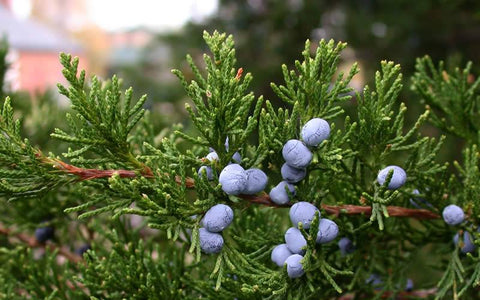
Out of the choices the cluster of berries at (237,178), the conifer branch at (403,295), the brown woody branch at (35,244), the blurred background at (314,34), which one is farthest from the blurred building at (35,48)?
the cluster of berries at (237,178)

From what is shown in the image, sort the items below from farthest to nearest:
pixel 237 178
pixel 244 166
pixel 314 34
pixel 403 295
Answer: pixel 314 34, pixel 403 295, pixel 244 166, pixel 237 178

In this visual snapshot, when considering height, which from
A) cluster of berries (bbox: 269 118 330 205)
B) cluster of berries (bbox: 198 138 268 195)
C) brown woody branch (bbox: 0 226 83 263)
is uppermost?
cluster of berries (bbox: 269 118 330 205)

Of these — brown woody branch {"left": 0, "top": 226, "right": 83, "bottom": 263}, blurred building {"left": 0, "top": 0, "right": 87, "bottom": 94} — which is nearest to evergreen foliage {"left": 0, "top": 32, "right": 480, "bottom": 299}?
brown woody branch {"left": 0, "top": 226, "right": 83, "bottom": 263}

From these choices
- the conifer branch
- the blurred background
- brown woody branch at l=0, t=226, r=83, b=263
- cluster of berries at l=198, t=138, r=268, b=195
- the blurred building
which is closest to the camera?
cluster of berries at l=198, t=138, r=268, b=195

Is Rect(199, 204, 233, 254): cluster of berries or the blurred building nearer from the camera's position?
Rect(199, 204, 233, 254): cluster of berries

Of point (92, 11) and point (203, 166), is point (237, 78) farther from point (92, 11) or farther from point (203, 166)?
point (92, 11)

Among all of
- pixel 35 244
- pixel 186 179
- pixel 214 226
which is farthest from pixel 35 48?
pixel 214 226

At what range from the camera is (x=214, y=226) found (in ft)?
2.86

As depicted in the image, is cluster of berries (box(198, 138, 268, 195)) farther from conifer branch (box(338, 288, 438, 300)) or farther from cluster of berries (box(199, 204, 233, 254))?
conifer branch (box(338, 288, 438, 300))

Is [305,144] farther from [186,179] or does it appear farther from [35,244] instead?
[35,244]

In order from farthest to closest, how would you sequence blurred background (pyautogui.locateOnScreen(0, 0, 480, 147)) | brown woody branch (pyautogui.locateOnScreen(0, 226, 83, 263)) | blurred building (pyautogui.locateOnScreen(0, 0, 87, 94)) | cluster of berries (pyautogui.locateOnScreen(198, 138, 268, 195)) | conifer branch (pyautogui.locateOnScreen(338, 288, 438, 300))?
blurred building (pyautogui.locateOnScreen(0, 0, 87, 94)) → blurred background (pyautogui.locateOnScreen(0, 0, 480, 147)) → brown woody branch (pyautogui.locateOnScreen(0, 226, 83, 263)) → conifer branch (pyautogui.locateOnScreen(338, 288, 438, 300)) → cluster of berries (pyautogui.locateOnScreen(198, 138, 268, 195))

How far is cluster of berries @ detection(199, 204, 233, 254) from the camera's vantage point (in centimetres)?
87

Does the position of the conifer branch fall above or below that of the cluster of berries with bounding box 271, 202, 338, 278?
below

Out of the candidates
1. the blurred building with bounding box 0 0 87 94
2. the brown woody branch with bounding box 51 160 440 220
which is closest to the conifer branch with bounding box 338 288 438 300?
the brown woody branch with bounding box 51 160 440 220
